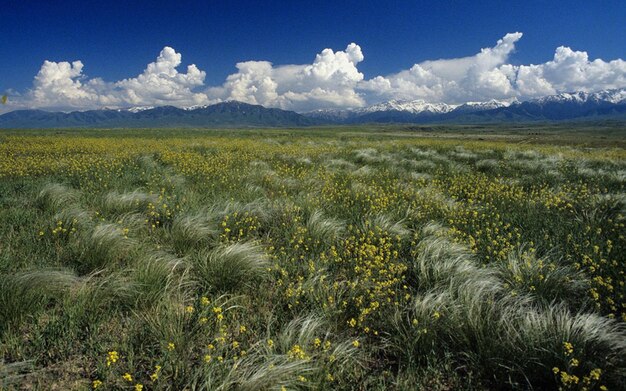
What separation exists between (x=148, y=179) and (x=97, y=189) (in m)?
1.52

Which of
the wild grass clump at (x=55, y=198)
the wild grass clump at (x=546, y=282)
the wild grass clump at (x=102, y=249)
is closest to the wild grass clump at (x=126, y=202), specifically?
the wild grass clump at (x=55, y=198)

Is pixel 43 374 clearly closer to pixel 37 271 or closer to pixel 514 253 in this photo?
pixel 37 271

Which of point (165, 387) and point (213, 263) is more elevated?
point (213, 263)

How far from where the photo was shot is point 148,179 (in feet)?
33.9

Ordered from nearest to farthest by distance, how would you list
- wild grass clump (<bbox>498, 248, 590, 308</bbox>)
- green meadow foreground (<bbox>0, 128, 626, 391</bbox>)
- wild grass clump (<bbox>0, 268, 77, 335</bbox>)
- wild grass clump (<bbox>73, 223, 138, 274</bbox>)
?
green meadow foreground (<bbox>0, 128, 626, 391</bbox>) < wild grass clump (<bbox>0, 268, 77, 335</bbox>) < wild grass clump (<bbox>498, 248, 590, 308</bbox>) < wild grass clump (<bbox>73, 223, 138, 274</bbox>)

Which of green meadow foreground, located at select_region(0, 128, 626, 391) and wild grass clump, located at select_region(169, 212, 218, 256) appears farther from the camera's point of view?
wild grass clump, located at select_region(169, 212, 218, 256)

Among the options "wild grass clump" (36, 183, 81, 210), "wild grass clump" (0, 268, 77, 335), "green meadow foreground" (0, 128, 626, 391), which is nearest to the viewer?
"green meadow foreground" (0, 128, 626, 391)

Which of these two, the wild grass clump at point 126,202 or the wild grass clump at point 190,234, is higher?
the wild grass clump at point 126,202

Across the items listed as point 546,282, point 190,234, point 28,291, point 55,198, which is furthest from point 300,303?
point 55,198

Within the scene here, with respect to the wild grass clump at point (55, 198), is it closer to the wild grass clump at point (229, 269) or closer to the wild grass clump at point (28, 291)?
the wild grass clump at point (28, 291)

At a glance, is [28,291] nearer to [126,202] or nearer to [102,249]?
[102,249]

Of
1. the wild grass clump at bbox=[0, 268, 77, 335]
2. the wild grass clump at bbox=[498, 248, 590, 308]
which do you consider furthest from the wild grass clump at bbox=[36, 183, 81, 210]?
the wild grass clump at bbox=[498, 248, 590, 308]

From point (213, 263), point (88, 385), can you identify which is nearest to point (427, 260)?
point (213, 263)

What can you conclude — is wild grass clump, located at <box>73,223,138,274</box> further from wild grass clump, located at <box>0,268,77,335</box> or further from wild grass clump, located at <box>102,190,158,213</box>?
wild grass clump, located at <box>102,190,158,213</box>
